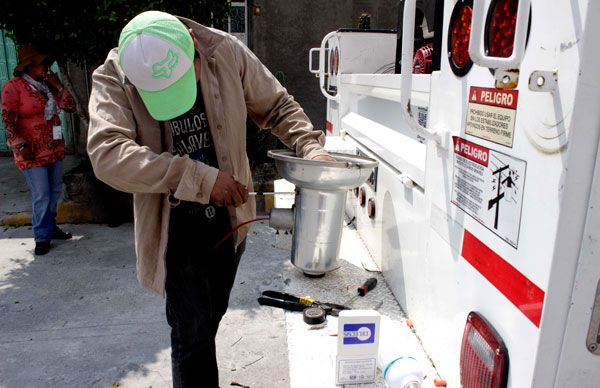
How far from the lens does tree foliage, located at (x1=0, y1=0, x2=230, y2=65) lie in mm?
4473

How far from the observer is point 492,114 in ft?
3.53

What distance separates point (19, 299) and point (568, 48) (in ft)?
13.2

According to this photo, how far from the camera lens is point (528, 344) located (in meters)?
0.94

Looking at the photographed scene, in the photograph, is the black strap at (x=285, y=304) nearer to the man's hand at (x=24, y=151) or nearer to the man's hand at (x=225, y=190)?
the man's hand at (x=225, y=190)

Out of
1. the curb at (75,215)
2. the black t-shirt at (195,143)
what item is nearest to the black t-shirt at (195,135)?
the black t-shirt at (195,143)

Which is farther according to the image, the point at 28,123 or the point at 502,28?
the point at 28,123

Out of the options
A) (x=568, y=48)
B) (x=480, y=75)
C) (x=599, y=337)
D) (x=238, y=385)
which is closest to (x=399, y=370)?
(x=599, y=337)

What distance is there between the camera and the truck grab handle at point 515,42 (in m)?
0.84

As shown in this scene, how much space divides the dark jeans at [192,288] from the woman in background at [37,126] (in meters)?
3.21

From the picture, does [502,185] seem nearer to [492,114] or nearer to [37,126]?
[492,114]

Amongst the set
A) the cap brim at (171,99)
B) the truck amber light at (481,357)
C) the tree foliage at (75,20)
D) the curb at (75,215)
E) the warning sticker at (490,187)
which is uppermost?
the tree foliage at (75,20)

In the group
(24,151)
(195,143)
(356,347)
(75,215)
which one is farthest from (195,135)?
(75,215)

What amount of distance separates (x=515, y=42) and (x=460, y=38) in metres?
0.42

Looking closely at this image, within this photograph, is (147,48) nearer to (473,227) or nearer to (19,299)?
(473,227)
